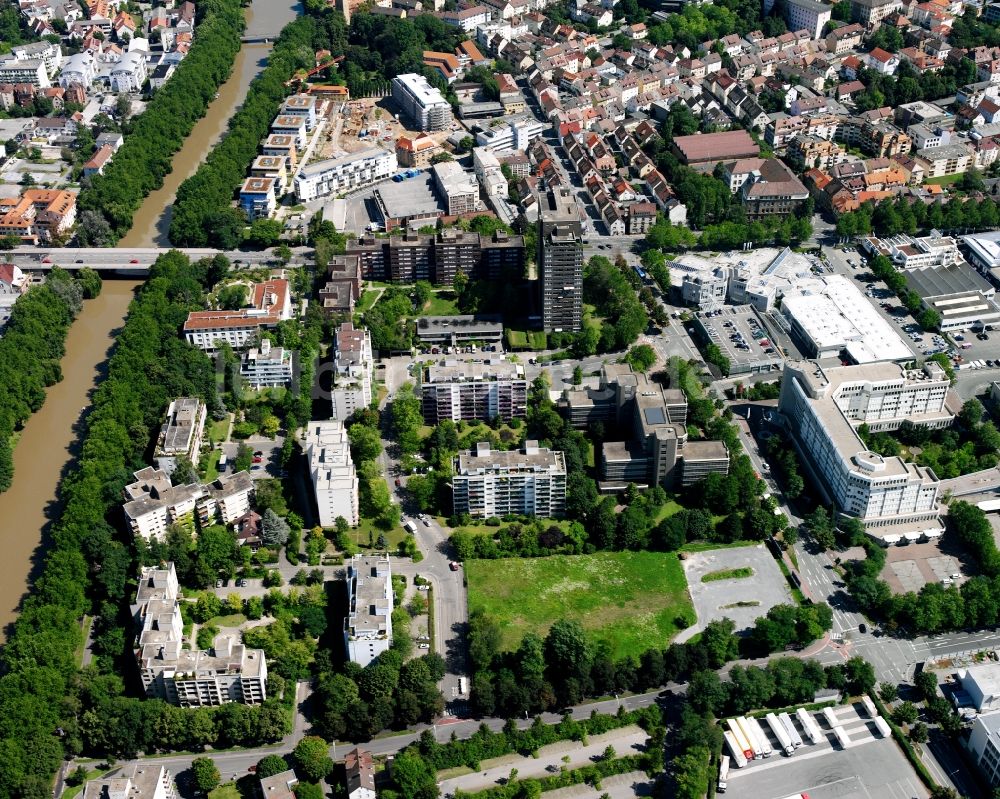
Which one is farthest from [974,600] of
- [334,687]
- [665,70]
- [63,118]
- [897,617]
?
[63,118]

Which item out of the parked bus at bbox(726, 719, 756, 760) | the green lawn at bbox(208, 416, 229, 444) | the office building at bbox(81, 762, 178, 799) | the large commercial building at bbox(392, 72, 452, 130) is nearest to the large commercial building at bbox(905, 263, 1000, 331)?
the parked bus at bbox(726, 719, 756, 760)

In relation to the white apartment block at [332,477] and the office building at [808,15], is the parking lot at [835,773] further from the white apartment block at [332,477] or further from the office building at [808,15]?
the office building at [808,15]

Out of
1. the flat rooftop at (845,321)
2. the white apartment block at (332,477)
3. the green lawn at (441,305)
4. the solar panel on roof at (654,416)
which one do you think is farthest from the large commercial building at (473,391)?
the flat rooftop at (845,321)

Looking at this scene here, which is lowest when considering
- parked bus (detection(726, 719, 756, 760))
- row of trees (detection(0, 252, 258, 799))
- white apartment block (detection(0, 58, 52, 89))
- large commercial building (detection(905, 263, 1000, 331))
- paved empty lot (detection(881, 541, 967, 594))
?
parked bus (detection(726, 719, 756, 760))

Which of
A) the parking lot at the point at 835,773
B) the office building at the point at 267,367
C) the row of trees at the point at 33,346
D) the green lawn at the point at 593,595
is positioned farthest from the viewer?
the office building at the point at 267,367

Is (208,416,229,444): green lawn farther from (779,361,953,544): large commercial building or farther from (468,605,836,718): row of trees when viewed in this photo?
(779,361,953,544): large commercial building

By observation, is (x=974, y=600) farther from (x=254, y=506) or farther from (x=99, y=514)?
(x=99, y=514)

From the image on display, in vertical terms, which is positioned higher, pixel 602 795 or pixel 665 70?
pixel 665 70
